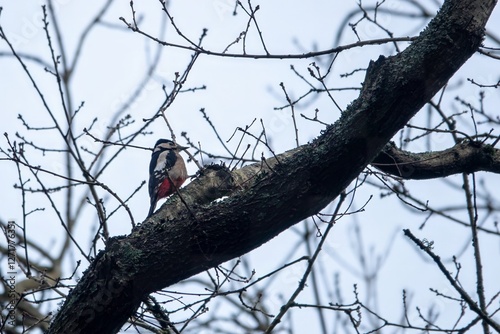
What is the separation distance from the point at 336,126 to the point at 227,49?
3.40 ft

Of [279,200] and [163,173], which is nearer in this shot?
[279,200]

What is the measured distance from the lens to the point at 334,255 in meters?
7.06

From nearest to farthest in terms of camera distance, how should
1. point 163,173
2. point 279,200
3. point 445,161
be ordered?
point 279,200, point 445,161, point 163,173

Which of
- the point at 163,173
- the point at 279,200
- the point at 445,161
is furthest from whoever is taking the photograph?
the point at 163,173

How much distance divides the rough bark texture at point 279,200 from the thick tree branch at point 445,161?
30.3 inches

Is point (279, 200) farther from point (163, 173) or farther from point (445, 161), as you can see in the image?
point (163, 173)

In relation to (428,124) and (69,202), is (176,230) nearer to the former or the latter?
(428,124)

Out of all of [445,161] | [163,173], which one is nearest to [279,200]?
[445,161]

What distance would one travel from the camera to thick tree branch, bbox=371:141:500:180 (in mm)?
3598

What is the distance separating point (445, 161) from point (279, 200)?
128 centimetres

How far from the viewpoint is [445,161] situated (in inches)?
143

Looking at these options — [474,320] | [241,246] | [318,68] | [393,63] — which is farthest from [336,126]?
[474,320]

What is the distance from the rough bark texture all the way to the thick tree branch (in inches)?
30.3

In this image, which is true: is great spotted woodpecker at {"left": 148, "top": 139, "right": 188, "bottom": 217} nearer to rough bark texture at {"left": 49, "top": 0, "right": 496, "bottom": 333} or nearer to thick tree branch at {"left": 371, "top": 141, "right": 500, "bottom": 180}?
thick tree branch at {"left": 371, "top": 141, "right": 500, "bottom": 180}
